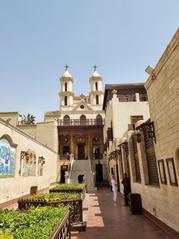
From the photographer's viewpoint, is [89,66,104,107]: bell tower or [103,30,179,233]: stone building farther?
[89,66,104,107]: bell tower

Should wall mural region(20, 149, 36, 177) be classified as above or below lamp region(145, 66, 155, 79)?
below

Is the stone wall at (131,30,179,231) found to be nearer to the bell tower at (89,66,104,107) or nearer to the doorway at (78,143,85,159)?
the doorway at (78,143,85,159)

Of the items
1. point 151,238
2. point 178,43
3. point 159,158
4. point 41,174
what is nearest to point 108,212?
point 151,238

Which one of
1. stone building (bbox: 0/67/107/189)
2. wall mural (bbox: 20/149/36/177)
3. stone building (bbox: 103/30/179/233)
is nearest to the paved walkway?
stone building (bbox: 103/30/179/233)

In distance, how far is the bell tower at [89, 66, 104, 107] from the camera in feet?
124

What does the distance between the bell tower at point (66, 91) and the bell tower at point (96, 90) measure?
169 inches

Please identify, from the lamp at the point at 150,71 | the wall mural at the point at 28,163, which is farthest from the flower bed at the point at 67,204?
the lamp at the point at 150,71

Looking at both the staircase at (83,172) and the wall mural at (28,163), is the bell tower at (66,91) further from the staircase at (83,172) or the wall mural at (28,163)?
the wall mural at (28,163)

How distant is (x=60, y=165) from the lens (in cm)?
2538

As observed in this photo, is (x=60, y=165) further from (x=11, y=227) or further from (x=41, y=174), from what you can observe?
(x=11, y=227)

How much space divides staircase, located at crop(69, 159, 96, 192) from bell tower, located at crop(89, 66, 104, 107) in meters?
15.6

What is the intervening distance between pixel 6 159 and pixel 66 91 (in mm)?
29420

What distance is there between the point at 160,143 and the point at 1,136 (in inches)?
275

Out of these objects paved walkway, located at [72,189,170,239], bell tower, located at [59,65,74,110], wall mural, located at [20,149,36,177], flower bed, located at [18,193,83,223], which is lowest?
paved walkway, located at [72,189,170,239]
